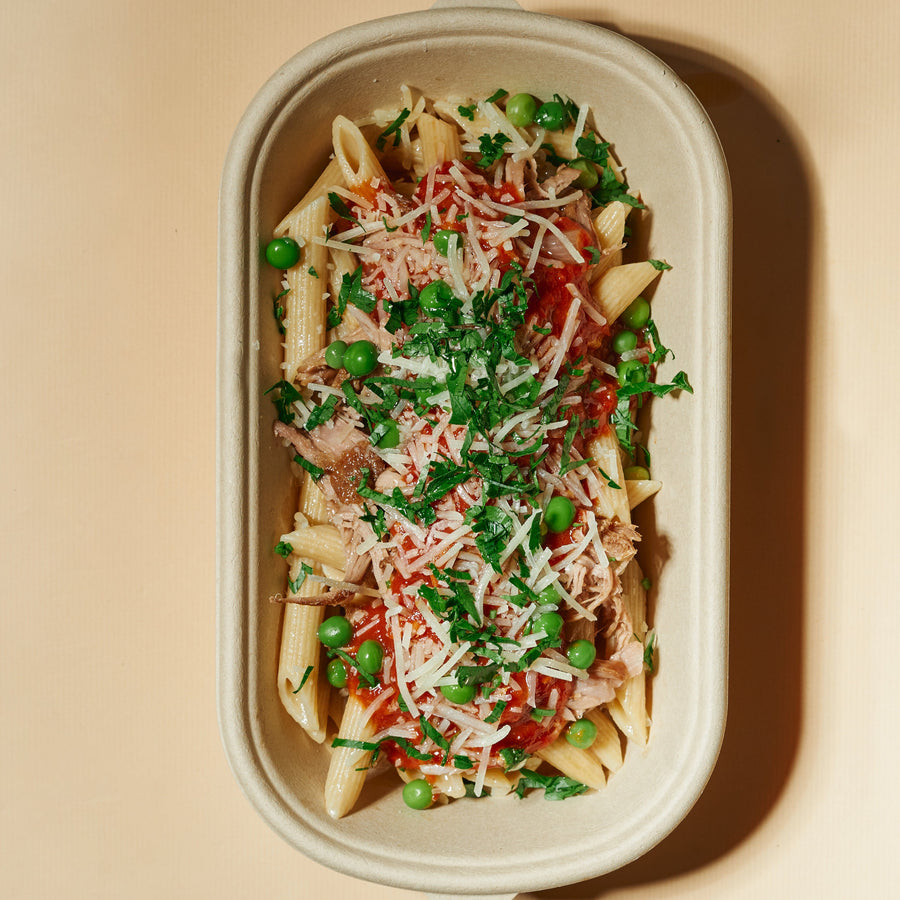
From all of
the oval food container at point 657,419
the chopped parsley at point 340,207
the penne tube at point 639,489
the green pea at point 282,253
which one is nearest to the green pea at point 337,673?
the oval food container at point 657,419

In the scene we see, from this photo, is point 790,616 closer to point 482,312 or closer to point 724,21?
point 482,312

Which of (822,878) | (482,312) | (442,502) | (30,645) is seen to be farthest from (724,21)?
(30,645)

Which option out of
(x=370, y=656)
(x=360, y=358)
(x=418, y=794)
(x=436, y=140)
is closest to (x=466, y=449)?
(x=360, y=358)

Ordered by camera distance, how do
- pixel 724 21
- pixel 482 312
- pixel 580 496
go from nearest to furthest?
pixel 482 312 < pixel 580 496 < pixel 724 21

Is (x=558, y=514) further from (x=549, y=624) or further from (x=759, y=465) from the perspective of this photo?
(x=759, y=465)

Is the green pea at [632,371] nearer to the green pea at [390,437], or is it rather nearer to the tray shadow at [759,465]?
the tray shadow at [759,465]
